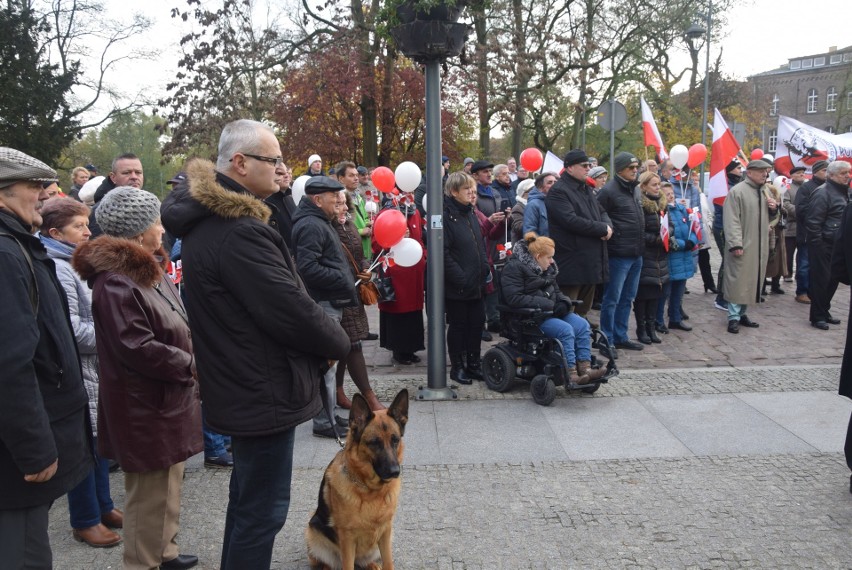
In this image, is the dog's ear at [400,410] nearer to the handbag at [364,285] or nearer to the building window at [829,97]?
the handbag at [364,285]

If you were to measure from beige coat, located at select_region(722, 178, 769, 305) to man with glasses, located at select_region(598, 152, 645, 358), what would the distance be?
170 cm

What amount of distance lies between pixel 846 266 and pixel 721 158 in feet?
21.3

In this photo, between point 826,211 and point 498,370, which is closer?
point 498,370

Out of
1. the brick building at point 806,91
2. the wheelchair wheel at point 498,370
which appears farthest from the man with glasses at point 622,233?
the brick building at point 806,91

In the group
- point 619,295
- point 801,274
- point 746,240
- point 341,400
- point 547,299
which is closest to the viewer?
point 341,400

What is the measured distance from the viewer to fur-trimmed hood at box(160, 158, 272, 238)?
2672 millimetres

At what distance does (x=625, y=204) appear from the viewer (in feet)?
26.0

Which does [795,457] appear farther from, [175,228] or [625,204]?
[175,228]

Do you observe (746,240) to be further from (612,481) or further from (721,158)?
(612,481)

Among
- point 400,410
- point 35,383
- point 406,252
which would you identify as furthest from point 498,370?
point 35,383

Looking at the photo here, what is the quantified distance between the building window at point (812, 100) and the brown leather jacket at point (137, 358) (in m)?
80.7

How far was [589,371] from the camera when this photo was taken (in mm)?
6184

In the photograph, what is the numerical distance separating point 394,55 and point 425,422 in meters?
13.7

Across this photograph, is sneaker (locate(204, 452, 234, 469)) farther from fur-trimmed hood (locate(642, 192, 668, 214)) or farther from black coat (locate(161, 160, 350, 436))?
fur-trimmed hood (locate(642, 192, 668, 214))
